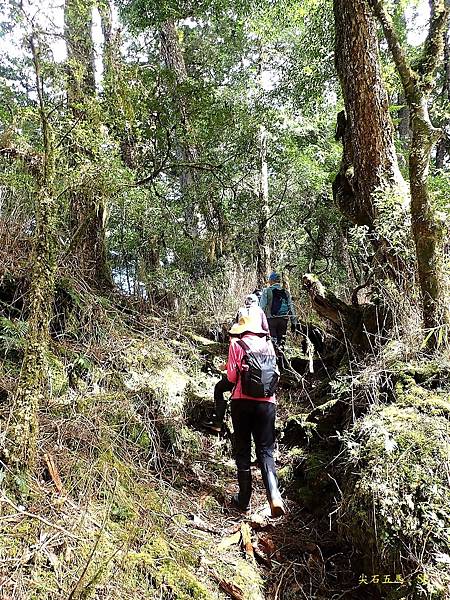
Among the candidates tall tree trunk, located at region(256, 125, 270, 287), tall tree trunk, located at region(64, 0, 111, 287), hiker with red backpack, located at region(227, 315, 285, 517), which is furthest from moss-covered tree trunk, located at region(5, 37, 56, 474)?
tall tree trunk, located at region(256, 125, 270, 287)

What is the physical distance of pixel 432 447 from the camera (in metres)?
2.86

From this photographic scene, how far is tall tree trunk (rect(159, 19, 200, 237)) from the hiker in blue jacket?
271 centimetres

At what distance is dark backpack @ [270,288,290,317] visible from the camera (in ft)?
23.1

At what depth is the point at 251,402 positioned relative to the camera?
4023 millimetres

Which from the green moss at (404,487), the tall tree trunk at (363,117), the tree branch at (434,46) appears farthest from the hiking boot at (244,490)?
the tree branch at (434,46)

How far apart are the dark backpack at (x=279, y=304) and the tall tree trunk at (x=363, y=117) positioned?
6.85 ft

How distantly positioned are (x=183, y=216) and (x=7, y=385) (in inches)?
293

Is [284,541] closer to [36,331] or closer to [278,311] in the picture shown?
[36,331]

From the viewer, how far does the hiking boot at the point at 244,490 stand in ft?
13.3

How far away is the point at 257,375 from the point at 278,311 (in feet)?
10.6

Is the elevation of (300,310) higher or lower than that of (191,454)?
higher

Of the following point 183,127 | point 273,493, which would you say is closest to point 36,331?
point 273,493

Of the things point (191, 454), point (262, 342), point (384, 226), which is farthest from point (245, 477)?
point (384, 226)

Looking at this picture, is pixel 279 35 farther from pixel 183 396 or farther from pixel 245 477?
pixel 245 477
